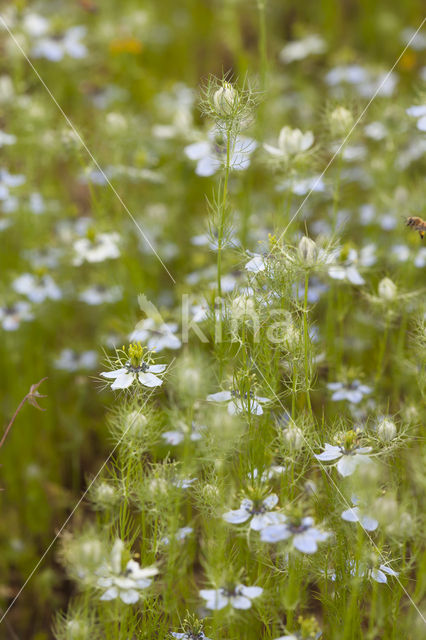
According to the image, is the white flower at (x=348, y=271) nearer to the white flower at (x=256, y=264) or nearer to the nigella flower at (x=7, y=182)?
the white flower at (x=256, y=264)

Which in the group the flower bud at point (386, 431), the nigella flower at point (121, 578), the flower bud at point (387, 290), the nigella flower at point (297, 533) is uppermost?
the flower bud at point (387, 290)

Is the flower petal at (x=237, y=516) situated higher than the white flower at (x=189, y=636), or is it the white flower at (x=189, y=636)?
the flower petal at (x=237, y=516)

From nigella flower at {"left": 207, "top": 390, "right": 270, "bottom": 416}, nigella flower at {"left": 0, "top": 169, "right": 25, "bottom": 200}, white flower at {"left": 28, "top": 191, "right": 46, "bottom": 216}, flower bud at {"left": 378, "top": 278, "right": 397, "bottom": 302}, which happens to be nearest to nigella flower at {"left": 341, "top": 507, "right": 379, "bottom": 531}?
nigella flower at {"left": 207, "top": 390, "right": 270, "bottom": 416}

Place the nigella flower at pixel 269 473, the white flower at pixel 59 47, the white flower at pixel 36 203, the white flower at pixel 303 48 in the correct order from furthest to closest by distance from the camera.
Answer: the white flower at pixel 303 48
the white flower at pixel 59 47
the white flower at pixel 36 203
the nigella flower at pixel 269 473

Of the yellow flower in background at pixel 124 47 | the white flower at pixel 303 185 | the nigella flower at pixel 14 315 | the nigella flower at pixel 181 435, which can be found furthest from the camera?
the yellow flower in background at pixel 124 47

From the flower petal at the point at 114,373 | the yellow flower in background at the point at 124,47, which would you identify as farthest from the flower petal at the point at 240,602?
the yellow flower in background at the point at 124,47

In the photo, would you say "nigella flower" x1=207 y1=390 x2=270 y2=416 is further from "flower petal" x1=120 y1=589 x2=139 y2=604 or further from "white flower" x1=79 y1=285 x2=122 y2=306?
"white flower" x1=79 y1=285 x2=122 y2=306

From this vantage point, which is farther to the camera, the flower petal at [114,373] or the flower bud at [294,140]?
the flower bud at [294,140]
